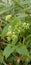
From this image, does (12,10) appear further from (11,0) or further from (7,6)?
(11,0)

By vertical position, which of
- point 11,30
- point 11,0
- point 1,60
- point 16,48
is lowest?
point 1,60

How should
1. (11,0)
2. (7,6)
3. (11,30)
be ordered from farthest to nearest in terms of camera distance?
1. (11,0)
2. (7,6)
3. (11,30)

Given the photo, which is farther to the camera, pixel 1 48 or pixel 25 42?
pixel 1 48

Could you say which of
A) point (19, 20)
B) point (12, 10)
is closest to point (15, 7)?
point (12, 10)

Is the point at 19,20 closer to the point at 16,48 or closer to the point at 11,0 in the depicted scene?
the point at 16,48

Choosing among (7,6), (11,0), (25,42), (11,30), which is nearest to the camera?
(11,30)

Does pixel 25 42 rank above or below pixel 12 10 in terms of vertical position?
below
